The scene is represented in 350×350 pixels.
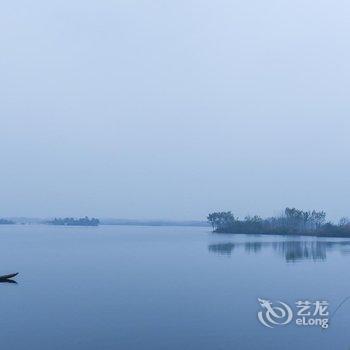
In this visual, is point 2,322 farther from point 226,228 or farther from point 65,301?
point 226,228

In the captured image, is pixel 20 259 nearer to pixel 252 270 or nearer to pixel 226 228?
pixel 252 270

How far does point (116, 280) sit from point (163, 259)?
1056 cm

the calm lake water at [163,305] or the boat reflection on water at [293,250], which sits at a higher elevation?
the calm lake water at [163,305]

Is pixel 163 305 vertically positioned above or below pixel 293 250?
above

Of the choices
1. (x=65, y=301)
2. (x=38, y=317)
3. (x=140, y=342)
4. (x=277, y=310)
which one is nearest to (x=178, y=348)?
(x=140, y=342)

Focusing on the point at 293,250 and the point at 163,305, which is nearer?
the point at 163,305

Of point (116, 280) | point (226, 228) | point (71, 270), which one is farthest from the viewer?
point (226, 228)

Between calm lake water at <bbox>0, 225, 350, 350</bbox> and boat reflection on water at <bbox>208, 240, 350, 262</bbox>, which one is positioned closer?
calm lake water at <bbox>0, 225, 350, 350</bbox>

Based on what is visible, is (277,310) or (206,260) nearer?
(277,310)

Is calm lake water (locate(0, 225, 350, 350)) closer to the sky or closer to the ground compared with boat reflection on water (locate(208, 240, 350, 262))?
closer to the sky

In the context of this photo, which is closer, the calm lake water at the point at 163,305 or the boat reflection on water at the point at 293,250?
the calm lake water at the point at 163,305

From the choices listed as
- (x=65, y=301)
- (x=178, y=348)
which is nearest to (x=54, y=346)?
(x=178, y=348)

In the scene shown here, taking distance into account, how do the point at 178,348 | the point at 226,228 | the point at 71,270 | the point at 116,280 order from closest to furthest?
1. the point at 178,348
2. the point at 116,280
3. the point at 71,270
4. the point at 226,228

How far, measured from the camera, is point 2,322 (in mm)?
13195
